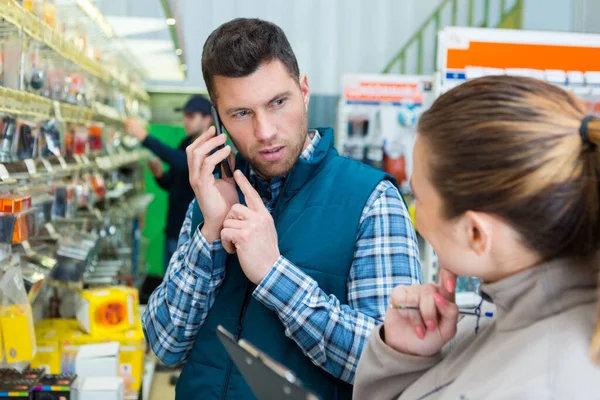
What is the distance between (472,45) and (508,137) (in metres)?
2.48

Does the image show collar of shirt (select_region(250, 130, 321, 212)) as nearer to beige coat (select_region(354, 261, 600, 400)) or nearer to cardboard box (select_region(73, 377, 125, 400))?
beige coat (select_region(354, 261, 600, 400))

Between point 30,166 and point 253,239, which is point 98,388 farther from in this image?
point 253,239

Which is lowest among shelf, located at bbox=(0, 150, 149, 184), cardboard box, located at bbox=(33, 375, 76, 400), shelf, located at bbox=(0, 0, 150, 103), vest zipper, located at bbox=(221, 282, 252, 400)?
cardboard box, located at bbox=(33, 375, 76, 400)

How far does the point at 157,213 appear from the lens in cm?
862

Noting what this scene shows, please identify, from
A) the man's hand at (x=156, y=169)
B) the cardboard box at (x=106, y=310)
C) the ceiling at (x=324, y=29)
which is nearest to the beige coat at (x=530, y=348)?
the cardboard box at (x=106, y=310)

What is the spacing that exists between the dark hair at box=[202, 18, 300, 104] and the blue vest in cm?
27

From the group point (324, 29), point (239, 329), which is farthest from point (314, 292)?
point (324, 29)

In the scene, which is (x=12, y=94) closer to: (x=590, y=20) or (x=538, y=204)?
(x=538, y=204)

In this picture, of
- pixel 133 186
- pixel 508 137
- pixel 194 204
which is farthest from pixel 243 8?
pixel 508 137

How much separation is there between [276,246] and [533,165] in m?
0.72

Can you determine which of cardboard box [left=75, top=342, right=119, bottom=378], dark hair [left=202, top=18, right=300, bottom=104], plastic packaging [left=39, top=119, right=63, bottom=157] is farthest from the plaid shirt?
plastic packaging [left=39, top=119, right=63, bottom=157]

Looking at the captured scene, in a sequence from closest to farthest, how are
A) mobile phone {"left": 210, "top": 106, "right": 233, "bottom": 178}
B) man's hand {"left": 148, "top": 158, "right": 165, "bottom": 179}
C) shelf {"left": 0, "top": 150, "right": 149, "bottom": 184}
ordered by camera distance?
mobile phone {"left": 210, "top": 106, "right": 233, "bottom": 178}
shelf {"left": 0, "top": 150, "right": 149, "bottom": 184}
man's hand {"left": 148, "top": 158, "right": 165, "bottom": 179}

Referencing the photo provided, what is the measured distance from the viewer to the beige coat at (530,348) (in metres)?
0.80

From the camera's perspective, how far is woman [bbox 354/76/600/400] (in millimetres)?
869
